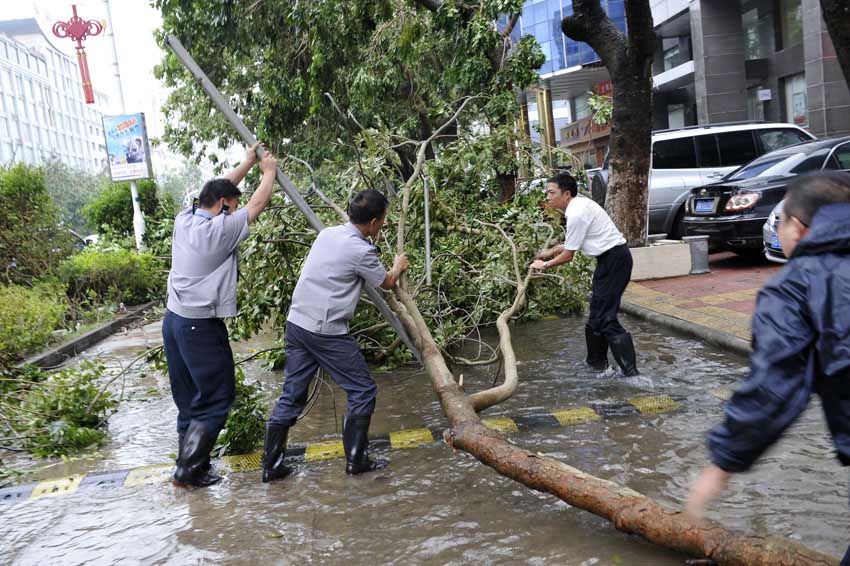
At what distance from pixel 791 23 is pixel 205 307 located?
73.0 feet

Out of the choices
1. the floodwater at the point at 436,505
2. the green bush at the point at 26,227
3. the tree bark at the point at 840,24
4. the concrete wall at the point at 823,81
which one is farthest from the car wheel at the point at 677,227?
the green bush at the point at 26,227

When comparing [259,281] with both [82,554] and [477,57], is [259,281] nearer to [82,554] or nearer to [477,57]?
[82,554]

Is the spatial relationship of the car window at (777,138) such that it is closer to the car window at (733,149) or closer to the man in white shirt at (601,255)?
the car window at (733,149)

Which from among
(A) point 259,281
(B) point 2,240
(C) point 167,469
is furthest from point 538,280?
(B) point 2,240

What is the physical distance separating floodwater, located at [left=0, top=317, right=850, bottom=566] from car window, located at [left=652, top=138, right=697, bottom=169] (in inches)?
302

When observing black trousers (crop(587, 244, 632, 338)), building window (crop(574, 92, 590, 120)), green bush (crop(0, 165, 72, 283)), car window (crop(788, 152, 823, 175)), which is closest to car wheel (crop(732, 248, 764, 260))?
car window (crop(788, 152, 823, 175))

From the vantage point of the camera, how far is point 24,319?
380 inches

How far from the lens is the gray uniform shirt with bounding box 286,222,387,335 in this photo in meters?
4.62

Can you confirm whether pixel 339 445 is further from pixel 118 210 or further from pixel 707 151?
pixel 118 210

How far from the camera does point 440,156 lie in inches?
344

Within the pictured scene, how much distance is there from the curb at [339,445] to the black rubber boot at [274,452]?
0.36 m

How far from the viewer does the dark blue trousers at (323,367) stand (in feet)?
15.3

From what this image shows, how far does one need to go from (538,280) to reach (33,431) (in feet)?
16.3

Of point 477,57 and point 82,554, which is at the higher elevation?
point 477,57
